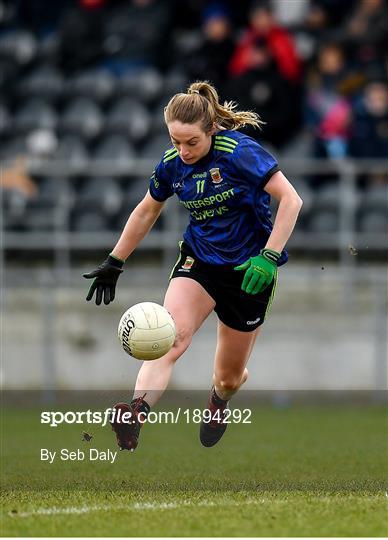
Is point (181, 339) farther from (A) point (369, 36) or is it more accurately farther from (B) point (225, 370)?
(A) point (369, 36)

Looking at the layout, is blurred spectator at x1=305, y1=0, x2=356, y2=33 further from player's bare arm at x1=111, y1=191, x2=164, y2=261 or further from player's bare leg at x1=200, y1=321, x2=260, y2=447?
player's bare arm at x1=111, y1=191, x2=164, y2=261

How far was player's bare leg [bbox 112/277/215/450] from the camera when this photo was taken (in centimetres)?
725

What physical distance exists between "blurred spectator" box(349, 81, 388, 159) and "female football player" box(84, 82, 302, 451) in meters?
6.78

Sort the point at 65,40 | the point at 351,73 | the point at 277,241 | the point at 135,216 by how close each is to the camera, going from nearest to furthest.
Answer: the point at 277,241, the point at 135,216, the point at 351,73, the point at 65,40

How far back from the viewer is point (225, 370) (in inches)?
329

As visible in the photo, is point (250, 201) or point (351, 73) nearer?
point (250, 201)

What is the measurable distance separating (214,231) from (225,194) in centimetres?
29

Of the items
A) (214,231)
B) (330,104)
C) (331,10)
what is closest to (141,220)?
(214,231)

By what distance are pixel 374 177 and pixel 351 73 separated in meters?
1.63

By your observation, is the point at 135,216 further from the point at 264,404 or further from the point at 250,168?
the point at 264,404

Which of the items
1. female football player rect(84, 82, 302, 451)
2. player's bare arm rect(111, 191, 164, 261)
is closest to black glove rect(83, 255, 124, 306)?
female football player rect(84, 82, 302, 451)

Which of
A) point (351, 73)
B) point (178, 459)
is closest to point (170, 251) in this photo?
point (351, 73)

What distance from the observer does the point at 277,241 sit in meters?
7.39
